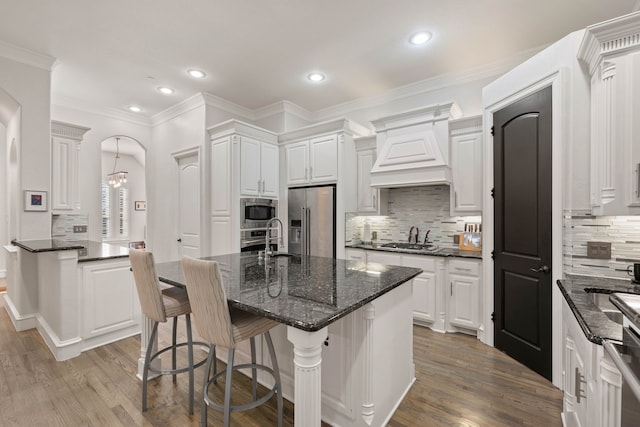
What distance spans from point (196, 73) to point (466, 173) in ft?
11.4

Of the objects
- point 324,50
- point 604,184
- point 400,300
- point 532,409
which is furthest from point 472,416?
point 324,50

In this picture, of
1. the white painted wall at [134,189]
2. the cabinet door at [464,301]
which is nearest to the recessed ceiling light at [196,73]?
the cabinet door at [464,301]

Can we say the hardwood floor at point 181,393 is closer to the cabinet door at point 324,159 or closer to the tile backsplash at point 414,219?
the tile backsplash at point 414,219

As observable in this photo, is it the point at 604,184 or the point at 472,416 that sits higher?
the point at 604,184

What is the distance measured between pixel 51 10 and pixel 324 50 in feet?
8.04

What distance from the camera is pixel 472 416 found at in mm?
1897

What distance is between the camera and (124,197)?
8.10 m

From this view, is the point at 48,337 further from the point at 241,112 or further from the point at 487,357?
the point at 487,357

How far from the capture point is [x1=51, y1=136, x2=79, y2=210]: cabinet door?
11.6ft

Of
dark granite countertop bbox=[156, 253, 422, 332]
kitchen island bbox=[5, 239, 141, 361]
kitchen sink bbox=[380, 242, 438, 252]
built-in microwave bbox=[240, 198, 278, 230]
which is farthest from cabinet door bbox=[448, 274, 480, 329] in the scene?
kitchen island bbox=[5, 239, 141, 361]

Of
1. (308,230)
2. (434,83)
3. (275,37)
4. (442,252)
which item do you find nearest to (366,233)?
(308,230)

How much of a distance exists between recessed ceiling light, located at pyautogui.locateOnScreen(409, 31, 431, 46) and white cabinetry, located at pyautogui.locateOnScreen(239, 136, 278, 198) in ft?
7.77

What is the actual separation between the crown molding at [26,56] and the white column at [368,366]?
14.0ft

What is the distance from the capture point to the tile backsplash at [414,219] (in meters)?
3.73
